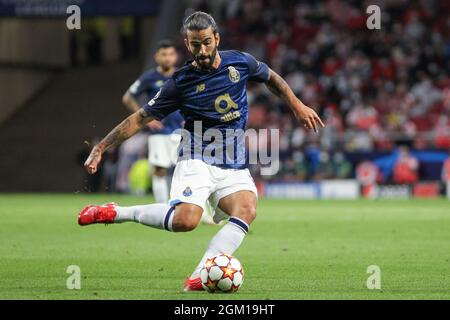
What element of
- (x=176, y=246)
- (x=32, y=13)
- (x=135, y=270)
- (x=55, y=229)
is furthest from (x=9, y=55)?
(x=135, y=270)

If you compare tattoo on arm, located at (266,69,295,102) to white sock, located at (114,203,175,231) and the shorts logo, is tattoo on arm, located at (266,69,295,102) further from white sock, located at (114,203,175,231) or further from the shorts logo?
white sock, located at (114,203,175,231)

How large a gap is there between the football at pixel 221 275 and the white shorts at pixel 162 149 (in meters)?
7.37

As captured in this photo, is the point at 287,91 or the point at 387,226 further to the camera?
the point at 387,226

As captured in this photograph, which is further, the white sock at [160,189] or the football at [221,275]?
the white sock at [160,189]

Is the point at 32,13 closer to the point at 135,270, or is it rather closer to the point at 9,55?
the point at 9,55

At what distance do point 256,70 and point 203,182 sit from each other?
111 centimetres

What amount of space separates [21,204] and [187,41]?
1398 centimetres

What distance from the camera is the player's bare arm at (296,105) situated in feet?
27.4

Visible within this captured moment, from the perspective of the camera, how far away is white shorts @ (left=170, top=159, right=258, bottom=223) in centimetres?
820

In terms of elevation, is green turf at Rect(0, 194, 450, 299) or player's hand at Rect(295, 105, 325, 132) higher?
player's hand at Rect(295, 105, 325, 132)

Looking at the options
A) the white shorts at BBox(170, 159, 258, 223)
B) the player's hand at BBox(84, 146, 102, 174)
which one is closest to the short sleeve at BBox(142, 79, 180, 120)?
the white shorts at BBox(170, 159, 258, 223)

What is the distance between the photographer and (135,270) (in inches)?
370

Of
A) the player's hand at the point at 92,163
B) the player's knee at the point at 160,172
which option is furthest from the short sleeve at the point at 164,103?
the player's knee at the point at 160,172

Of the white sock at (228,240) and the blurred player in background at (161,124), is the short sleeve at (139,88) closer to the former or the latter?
the blurred player in background at (161,124)
